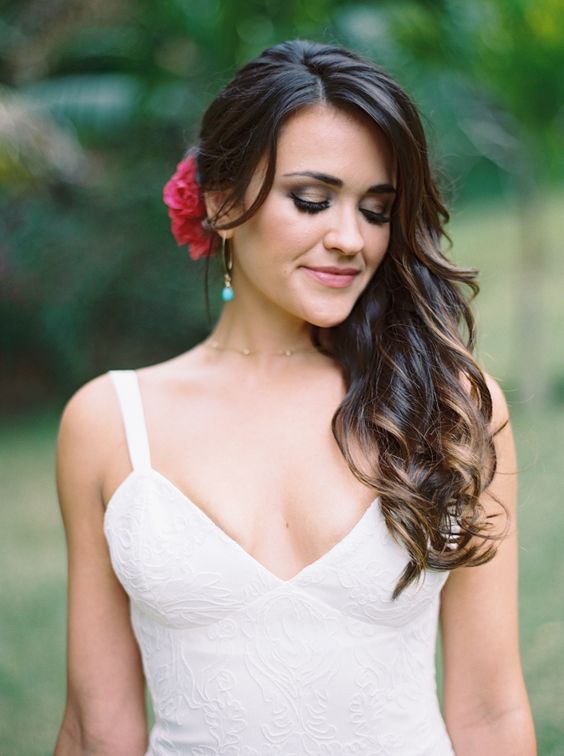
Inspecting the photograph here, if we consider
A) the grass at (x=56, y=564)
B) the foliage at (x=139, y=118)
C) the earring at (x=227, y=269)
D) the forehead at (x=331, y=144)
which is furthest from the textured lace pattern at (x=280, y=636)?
the foliage at (x=139, y=118)

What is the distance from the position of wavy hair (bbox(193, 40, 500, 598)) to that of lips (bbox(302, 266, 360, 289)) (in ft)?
0.60

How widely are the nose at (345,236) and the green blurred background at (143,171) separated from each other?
449cm

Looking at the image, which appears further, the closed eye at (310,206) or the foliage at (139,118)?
the foliage at (139,118)

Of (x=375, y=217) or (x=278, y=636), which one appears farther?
(x=375, y=217)

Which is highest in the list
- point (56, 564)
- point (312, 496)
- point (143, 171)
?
point (143, 171)

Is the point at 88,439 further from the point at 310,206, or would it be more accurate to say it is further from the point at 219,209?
the point at 310,206

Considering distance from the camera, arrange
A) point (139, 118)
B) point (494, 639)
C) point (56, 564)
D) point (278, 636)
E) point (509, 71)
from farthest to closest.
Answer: point (139, 118) < point (509, 71) < point (56, 564) < point (494, 639) < point (278, 636)

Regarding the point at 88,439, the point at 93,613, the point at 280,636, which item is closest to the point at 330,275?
the point at 88,439

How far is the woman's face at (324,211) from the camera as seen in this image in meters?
2.31

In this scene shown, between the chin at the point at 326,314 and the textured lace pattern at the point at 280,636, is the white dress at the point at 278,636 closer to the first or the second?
the textured lace pattern at the point at 280,636

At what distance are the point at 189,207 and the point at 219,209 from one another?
0.20 metres

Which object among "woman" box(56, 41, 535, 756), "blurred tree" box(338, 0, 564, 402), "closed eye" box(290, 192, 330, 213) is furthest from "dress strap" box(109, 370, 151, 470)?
"blurred tree" box(338, 0, 564, 402)

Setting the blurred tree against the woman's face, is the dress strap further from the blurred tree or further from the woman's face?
the blurred tree

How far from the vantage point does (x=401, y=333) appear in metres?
2.52
